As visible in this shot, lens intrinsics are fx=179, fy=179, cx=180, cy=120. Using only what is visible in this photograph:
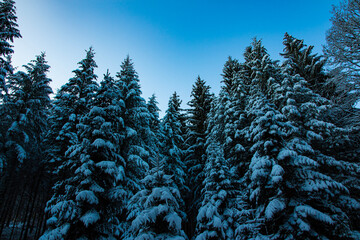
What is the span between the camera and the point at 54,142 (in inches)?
632

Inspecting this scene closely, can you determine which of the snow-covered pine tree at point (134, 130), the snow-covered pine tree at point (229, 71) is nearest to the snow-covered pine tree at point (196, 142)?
the snow-covered pine tree at point (229, 71)

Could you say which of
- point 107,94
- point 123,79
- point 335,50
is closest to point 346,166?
point 335,50

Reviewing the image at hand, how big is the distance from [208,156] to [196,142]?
5261 millimetres

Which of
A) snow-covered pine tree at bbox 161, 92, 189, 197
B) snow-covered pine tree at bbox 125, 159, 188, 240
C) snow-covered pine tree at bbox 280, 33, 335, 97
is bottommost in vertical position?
snow-covered pine tree at bbox 125, 159, 188, 240

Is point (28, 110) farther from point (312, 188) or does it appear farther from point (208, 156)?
point (312, 188)

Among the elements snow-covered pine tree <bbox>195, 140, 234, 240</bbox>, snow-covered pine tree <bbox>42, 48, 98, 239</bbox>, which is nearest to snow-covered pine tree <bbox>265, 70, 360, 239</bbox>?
snow-covered pine tree <bbox>195, 140, 234, 240</bbox>

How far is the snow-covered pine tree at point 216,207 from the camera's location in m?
10.2

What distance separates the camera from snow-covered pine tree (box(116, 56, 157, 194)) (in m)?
14.1

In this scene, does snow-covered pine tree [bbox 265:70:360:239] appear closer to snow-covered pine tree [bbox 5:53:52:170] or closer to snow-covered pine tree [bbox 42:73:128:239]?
snow-covered pine tree [bbox 42:73:128:239]

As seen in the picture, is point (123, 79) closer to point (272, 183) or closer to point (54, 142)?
point (54, 142)

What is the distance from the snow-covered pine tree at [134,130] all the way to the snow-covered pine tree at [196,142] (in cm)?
455

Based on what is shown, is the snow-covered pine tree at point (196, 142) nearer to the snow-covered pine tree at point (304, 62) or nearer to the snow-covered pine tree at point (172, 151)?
the snow-covered pine tree at point (172, 151)

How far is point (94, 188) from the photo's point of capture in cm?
989

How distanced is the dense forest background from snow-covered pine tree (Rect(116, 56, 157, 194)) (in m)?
0.11
